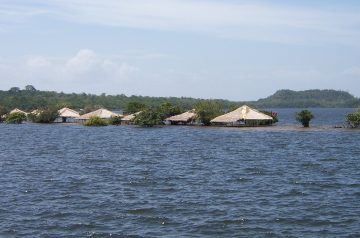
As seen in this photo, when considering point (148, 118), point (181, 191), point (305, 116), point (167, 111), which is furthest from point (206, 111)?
point (181, 191)

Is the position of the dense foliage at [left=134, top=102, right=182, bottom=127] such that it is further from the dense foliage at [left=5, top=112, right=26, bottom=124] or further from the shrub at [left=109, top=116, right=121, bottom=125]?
the dense foliage at [left=5, top=112, right=26, bottom=124]

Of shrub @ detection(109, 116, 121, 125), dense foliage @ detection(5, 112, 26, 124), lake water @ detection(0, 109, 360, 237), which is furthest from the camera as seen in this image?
dense foliage @ detection(5, 112, 26, 124)

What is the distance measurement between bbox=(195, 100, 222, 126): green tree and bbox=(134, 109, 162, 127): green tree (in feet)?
21.6

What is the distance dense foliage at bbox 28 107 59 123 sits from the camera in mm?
104000

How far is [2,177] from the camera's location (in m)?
34.1

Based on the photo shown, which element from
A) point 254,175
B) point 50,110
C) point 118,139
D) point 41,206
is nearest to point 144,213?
point 41,206

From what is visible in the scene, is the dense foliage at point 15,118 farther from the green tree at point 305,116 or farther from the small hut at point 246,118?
the green tree at point 305,116

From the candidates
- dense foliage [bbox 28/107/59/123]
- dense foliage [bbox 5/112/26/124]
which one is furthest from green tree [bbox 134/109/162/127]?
dense foliage [bbox 5/112/26/124]

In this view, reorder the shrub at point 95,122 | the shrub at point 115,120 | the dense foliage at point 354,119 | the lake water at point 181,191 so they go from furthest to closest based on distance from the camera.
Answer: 1. the shrub at point 115,120
2. the shrub at point 95,122
3. the dense foliage at point 354,119
4. the lake water at point 181,191

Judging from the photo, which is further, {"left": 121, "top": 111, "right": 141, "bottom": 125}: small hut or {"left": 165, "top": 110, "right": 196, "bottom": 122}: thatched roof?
{"left": 121, "top": 111, "right": 141, "bottom": 125}: small hut

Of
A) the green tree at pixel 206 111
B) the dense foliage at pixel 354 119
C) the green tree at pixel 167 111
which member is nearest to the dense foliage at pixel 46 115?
the green tree at pixel 167 111

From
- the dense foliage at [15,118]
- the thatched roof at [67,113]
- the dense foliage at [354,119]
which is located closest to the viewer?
the dense foliage at [354,119]

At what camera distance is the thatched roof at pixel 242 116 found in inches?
3258

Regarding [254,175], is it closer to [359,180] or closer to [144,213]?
[359,180]
